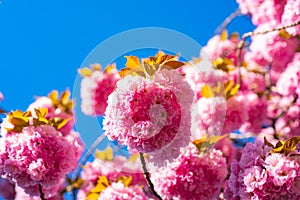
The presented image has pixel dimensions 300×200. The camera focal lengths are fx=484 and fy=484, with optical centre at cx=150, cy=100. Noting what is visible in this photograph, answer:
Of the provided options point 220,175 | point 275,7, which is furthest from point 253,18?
point 220,175

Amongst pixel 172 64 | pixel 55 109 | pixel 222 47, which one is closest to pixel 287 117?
pixel 222 47

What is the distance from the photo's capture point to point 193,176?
171cm

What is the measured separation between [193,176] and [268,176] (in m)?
0.28

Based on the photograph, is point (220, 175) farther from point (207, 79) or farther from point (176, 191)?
point (207, 79)

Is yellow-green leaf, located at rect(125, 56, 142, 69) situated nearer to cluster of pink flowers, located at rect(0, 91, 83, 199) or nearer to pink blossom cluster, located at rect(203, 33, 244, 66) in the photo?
cluster of pink flowers, located at rect(0, 91, 83, 199)

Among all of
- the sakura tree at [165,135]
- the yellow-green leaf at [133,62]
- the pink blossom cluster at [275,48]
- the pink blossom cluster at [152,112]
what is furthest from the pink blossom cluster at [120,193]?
the pink blossom cluster at [275,48]

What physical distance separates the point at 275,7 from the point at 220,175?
126 cm

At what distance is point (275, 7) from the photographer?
2643 millimetres

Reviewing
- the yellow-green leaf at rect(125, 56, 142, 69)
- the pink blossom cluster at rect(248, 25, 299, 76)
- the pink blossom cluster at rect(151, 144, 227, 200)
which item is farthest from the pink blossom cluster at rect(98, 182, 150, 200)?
the pink blossom cluster at rect(248, 25, 299, 76)

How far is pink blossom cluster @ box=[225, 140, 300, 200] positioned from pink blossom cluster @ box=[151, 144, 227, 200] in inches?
6.3

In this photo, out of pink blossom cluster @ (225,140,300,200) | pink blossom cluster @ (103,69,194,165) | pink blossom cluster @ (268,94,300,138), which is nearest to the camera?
pink blossom cluster @ (103,69,194,165)

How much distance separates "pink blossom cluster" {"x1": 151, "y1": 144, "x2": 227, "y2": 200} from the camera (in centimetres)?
171

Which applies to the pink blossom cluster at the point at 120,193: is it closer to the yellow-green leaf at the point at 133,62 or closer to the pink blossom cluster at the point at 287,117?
the yellow-green leaf at the point at 133,62

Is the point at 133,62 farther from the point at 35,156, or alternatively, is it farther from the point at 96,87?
the point at 96,87
